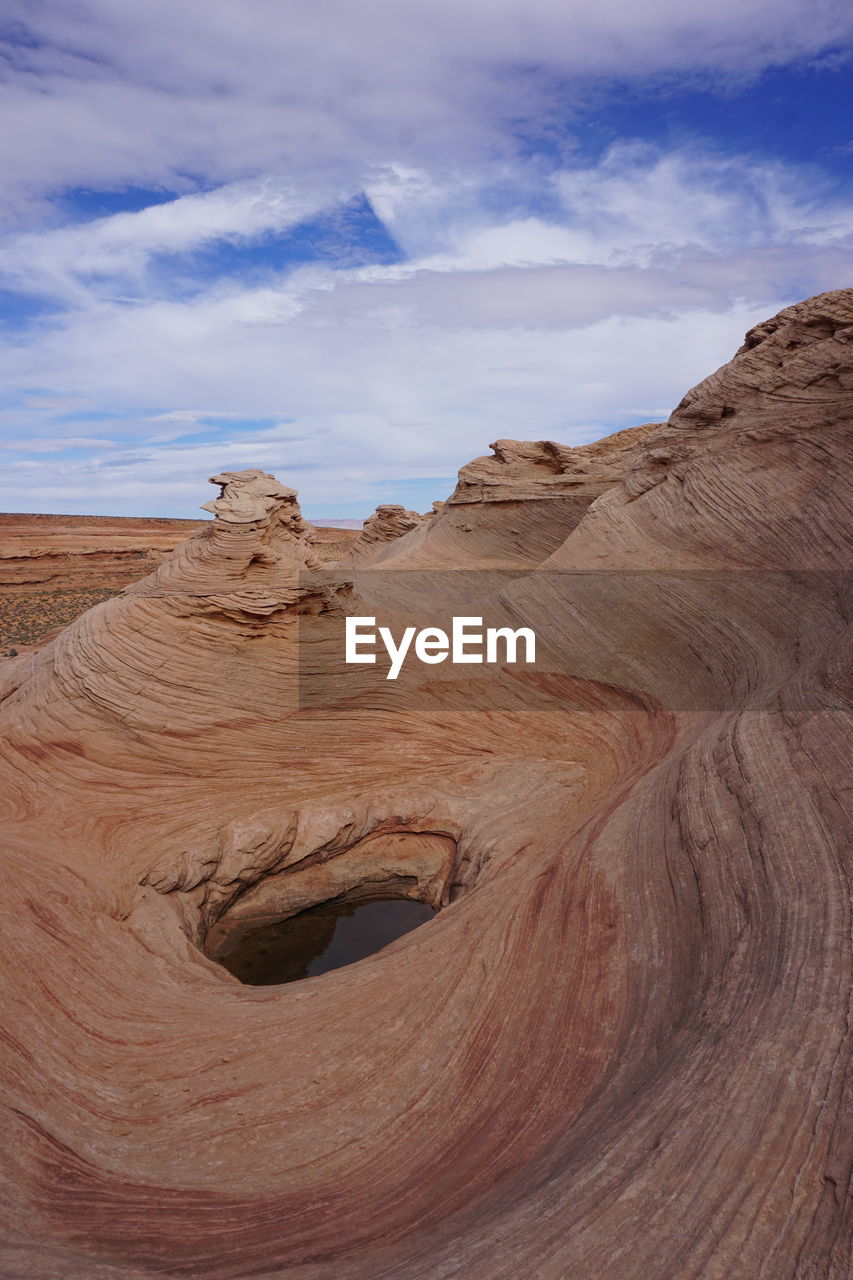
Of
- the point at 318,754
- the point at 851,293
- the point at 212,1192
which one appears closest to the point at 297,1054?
the point at 212,1192

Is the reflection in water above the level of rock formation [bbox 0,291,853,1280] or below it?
below

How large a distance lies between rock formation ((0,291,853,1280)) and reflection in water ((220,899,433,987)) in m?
0.28

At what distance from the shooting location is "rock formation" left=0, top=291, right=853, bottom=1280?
4492 mm

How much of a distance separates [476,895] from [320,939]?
2956 millimetres

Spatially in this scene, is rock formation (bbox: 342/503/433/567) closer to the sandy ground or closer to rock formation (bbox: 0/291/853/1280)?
the sandy ground

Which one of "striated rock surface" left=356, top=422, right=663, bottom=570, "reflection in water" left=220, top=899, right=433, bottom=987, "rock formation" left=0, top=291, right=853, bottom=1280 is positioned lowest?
"reflection in water" left=220, top=899, right=433, bottom=987

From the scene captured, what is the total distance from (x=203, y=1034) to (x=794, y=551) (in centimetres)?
1124

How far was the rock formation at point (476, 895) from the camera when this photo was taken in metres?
4.49

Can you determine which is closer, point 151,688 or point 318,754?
point 151,688

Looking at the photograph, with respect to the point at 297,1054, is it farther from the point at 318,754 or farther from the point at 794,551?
the point at 794,551

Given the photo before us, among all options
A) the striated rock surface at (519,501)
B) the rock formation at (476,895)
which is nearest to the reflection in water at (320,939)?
the rock formation at (476,895)

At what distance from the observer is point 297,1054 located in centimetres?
682

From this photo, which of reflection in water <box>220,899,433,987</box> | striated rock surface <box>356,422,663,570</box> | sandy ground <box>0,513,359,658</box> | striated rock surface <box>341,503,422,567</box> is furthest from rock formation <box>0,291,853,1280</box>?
sandy ground <box>0,513,359,658</box>

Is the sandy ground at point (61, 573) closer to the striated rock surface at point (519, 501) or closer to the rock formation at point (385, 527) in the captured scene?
the rock formation at point (385, 527)
